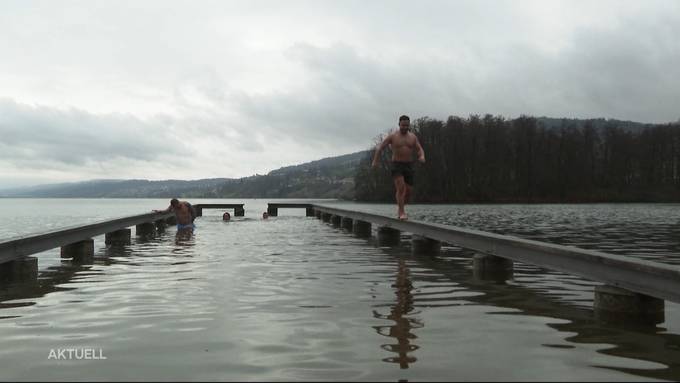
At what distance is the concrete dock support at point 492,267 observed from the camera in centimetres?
896

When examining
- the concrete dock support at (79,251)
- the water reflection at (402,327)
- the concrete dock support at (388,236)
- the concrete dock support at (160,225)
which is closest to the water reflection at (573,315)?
the water reflection at (402,327)

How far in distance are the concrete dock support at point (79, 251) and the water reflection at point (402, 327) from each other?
8161mm

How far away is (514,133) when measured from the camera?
107 m

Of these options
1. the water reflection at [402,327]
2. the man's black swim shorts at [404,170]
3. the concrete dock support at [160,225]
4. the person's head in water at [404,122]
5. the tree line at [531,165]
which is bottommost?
the concrete dock support at [160,225]

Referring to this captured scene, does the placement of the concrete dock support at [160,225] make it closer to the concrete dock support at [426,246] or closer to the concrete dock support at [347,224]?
the concrete dock support at [347,224]

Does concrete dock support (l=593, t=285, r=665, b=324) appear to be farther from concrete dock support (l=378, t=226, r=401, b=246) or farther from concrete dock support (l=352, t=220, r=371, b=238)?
concrete dock support (l=352, t=220, r=371, b=238)

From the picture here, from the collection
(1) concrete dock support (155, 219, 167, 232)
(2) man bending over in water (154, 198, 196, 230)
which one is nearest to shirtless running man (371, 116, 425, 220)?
(2) man bending over in water (154, 198, 196, 230)

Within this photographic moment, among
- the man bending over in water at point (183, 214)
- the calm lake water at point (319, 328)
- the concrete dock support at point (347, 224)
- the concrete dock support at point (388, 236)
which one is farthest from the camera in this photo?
the concrete dock support at point (347, 224)

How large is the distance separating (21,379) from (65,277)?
5916 millimetres

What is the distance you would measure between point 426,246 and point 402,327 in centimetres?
803

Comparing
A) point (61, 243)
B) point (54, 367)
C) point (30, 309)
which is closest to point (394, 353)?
point (54, 367)

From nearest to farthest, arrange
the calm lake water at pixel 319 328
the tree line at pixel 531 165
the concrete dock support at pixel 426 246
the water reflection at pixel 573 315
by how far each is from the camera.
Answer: the calm lake water at pixel 319 328 < the water reflection at pixel 573 315 < the concrete dock support at pixel 426 246 < the tree line at pixel 531 165

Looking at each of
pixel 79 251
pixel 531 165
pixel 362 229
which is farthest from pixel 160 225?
pixel 531 165

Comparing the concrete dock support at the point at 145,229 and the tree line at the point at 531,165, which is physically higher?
the tree line at the point at 531,165
